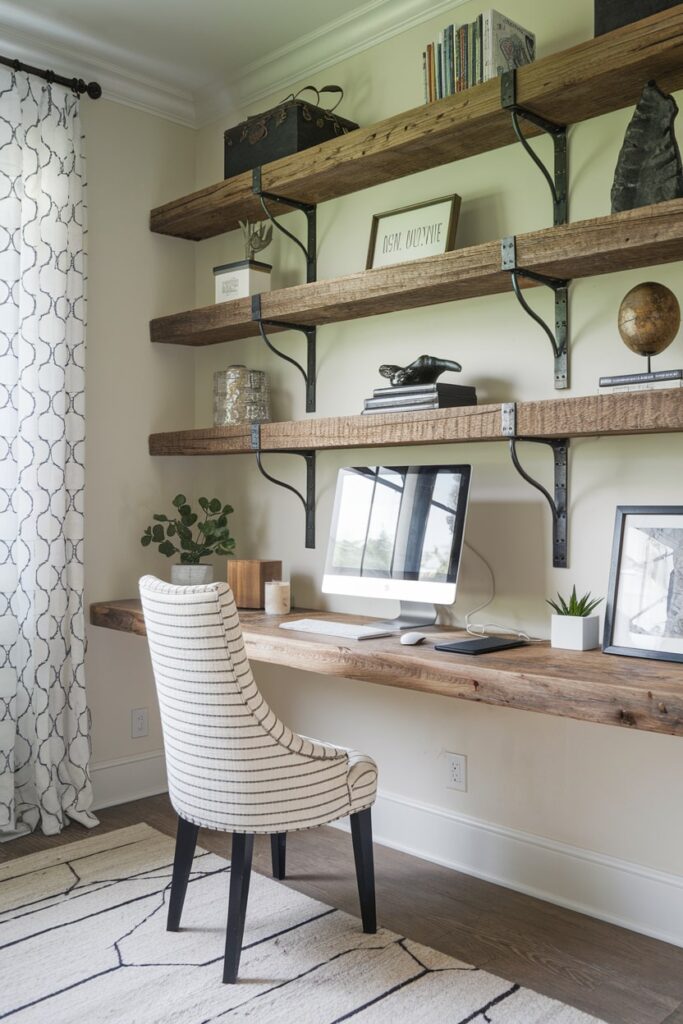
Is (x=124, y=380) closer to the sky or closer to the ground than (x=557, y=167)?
closer to the ground

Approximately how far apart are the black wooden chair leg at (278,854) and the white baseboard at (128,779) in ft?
2.99

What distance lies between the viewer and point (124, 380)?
3340 millimetres

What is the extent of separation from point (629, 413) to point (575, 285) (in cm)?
54

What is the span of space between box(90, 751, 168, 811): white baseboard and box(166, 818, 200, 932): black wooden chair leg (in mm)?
1015

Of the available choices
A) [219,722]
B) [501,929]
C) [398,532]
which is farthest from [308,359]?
[501,929]

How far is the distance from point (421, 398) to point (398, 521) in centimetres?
36

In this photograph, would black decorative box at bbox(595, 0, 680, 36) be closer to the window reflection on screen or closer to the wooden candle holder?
the window reflection on screen

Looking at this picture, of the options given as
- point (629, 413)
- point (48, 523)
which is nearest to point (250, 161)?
point (48, 523)

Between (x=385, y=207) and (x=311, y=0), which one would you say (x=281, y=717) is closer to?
(x=385, y=207)

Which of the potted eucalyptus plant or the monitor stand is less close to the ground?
the potted eucalyptus plant

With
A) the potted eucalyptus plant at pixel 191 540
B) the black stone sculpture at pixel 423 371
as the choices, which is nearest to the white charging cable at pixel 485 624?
the black stone sculpture at pixel 423 371

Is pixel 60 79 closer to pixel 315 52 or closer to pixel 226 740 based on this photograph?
pixel 315 52

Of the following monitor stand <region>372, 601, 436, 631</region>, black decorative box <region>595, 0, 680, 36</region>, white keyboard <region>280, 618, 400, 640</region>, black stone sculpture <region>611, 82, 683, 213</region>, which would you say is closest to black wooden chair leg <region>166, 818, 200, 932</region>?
white keyboard <region>280, 618, 400, 640</region>

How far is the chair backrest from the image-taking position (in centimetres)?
198
